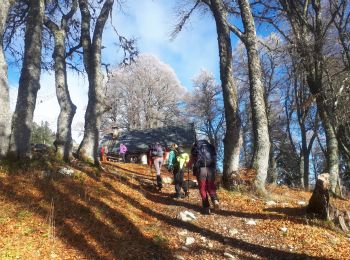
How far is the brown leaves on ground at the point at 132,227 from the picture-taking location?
20.5 feet

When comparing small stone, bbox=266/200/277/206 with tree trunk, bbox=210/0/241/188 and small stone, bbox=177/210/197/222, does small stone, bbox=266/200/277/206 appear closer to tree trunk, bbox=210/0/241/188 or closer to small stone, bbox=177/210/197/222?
tree trunk, bbox=210/0/241/188

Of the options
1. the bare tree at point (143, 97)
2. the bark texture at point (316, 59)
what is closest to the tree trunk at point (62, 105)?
the bark texture at point (316, 59)

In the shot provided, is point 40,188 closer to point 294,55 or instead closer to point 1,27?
point 1,27

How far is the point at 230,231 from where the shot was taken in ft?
25.1

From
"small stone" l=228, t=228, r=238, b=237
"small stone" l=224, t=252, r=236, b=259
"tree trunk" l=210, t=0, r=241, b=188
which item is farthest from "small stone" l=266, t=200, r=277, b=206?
"small stone" l=224, t=252, r=236, b=259

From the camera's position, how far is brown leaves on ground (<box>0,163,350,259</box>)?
6.24m

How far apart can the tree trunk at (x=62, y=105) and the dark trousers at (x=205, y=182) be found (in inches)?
220

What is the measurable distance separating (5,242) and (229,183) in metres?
7.08

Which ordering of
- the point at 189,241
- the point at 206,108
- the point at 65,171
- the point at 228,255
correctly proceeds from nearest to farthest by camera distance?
the point at 228,255 → the point at 189,241 → the point at 65,171 → the point at 206,108

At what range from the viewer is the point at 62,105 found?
1307 cm

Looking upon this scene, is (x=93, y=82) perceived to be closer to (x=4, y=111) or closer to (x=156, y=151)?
(x=156, y=151)

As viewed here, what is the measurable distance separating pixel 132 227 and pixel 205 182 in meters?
2.15

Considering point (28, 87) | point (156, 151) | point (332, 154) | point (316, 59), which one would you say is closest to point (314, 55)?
point (316, 59)

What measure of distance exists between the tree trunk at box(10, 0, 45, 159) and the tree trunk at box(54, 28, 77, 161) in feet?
7.32
